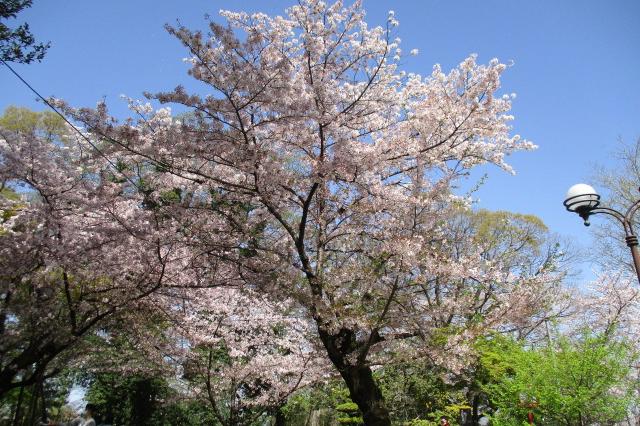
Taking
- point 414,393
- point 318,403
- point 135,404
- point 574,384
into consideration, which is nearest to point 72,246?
point 574,384

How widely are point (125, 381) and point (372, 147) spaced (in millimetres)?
14463

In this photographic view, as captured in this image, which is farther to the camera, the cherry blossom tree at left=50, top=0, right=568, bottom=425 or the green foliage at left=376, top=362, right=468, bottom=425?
the green foliage at left=376, top=362, right=468, bottom=425

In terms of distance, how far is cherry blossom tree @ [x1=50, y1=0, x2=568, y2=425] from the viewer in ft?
17.8

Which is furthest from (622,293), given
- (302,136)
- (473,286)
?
(302,136)

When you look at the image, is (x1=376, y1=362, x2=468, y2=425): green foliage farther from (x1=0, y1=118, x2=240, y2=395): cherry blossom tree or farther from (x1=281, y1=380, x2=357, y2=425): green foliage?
(x1=0, y1=118, x2=240, y2=395): cherry blossom tree

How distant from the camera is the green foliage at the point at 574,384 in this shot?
6.79m

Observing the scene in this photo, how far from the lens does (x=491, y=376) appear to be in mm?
10008

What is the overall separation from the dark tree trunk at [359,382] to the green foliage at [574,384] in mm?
2996

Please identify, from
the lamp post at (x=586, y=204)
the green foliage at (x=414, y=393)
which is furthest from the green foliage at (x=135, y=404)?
the lamp post at (x=586, y=204)

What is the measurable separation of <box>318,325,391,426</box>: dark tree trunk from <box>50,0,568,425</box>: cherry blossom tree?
2 cm

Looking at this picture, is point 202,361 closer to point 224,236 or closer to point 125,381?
point 224,236

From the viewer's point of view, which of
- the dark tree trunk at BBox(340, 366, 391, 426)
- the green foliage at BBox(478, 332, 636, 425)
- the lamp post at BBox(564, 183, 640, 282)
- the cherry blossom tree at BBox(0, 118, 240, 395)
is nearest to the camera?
the lamp post at BBox(564, 183, 640, 282)

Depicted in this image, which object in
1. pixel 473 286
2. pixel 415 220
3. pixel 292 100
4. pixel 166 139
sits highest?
pixel 292 100

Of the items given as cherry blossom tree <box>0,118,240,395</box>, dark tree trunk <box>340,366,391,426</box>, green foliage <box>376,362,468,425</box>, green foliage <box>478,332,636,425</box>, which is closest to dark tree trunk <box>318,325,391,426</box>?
dark tree trunk <box>340,366,391,426</box>
